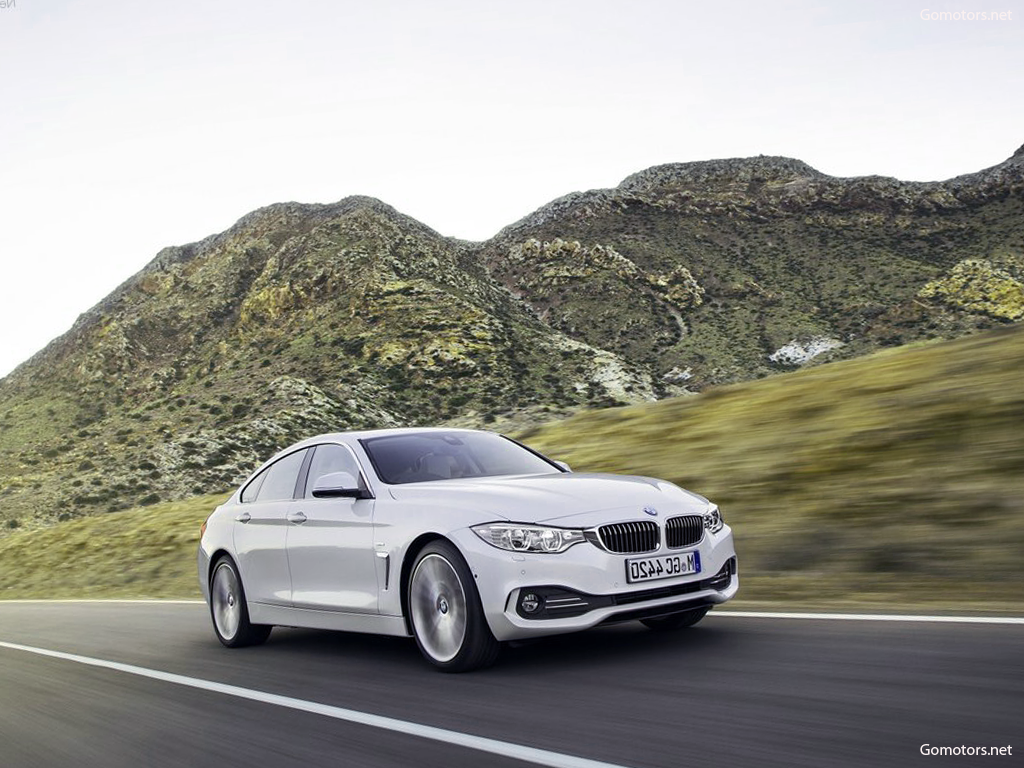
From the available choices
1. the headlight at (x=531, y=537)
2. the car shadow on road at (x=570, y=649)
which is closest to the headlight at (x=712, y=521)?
the car shadow on road at (x=570, y=649)

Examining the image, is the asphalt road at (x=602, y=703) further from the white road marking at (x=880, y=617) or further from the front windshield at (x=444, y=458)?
the front windshield at (x=444, y=458)

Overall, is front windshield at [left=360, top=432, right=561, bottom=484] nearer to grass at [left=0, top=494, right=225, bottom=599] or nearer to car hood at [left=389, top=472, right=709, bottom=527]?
car hood at [left=389, top=472, right=709, bottom=527]

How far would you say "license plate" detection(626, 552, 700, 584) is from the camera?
19.8 feet

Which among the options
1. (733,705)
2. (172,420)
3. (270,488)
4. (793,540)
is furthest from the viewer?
(172,420)

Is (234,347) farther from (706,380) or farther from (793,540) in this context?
(793,540)

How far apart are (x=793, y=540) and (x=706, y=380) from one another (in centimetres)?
5045

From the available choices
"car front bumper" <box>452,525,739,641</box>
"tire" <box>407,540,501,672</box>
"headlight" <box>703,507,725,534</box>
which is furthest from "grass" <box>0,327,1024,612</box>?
"tire" <box>407,540,501,672</box>

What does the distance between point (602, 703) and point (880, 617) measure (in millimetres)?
2361

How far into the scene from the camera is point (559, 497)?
6.27 m

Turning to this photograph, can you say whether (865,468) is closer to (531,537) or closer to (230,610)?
(531,537)

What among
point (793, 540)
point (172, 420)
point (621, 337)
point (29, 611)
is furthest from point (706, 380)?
point (793, 540)

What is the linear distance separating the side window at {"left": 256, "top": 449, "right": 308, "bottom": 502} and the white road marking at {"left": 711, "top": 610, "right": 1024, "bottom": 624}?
312 cm

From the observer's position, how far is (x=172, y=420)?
5625 centimetres

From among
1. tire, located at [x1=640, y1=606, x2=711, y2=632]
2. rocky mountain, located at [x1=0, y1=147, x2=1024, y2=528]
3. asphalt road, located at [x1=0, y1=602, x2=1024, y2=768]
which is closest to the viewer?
asphalt road, located at [x1=0, y1=602, x2=1024, y2=768]
